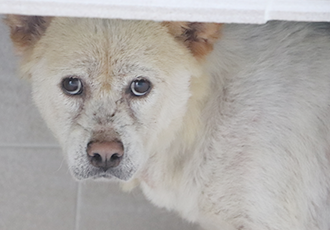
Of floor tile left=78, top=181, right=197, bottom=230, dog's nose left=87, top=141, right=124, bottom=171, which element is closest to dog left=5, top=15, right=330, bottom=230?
dog's nose left=87, top=141, right=124, bottom=171

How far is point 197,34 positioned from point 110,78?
0.24 metres

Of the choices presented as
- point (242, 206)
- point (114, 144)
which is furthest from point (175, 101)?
point (242, 206)

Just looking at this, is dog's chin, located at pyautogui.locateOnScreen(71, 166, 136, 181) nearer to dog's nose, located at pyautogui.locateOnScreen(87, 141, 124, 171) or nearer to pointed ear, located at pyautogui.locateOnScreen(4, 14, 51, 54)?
dog's nose, located at pyautogui.locateOnScreen(87, 141, 124, 171)

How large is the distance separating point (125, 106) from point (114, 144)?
0.10m

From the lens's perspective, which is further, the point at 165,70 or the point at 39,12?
the point at 165,70

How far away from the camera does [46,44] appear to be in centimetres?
101

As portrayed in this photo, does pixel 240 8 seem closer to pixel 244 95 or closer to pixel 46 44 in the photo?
pixel 244 95

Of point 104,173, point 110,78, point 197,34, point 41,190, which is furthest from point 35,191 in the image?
point 197,34

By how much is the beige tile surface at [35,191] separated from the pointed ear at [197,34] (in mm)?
860

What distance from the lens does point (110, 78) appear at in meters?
0.96

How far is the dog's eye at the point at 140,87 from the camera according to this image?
0.99 metres

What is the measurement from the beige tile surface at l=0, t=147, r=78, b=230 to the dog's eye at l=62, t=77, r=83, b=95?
27.1 inches

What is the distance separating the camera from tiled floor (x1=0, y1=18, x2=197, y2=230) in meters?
1.62

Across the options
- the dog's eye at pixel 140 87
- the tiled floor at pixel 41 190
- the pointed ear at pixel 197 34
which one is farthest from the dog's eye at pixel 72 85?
the tiled floor at pixel 41 190
